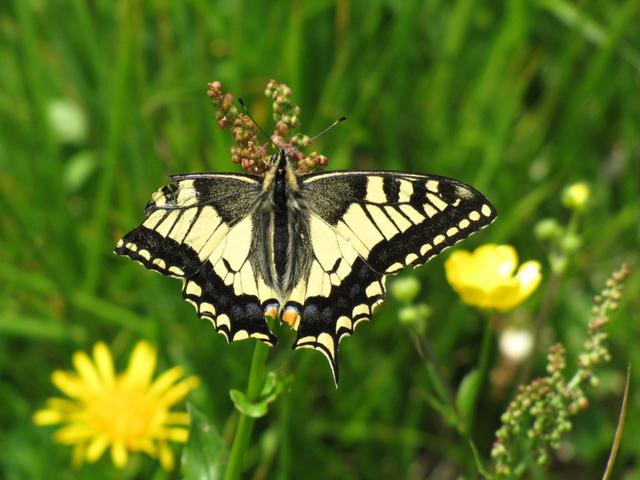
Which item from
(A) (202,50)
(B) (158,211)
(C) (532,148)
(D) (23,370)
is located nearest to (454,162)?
(C) (532,148)

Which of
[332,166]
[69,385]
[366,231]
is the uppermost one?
[332,166]

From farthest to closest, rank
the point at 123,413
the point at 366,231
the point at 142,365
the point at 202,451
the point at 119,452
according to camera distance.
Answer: the point at 142,365 < the point at 123,413 < the point at 119,452 < the point at 366,231 < the point at 202,451

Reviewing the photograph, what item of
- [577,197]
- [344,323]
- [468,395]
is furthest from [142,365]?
[577,197]

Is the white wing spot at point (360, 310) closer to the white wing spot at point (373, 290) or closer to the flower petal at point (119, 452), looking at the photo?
the white wing spot at point (373, 290)

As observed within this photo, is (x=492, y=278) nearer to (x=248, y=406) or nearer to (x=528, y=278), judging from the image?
(x=528, y=278)

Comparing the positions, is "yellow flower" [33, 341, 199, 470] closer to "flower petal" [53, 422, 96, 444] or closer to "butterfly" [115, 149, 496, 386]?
"flower petal" [53, 422, 96, 444]

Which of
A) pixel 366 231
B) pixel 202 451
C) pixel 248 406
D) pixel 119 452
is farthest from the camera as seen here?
pixel 119 452

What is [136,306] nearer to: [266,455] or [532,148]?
[266,455]
